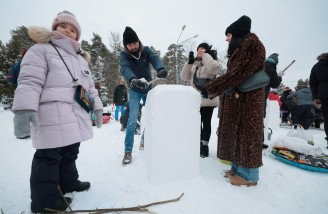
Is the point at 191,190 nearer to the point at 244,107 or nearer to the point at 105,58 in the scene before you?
the point at 244,107

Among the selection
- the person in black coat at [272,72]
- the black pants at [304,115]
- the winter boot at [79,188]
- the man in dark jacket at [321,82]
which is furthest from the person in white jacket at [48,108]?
the black pants at [304,115]

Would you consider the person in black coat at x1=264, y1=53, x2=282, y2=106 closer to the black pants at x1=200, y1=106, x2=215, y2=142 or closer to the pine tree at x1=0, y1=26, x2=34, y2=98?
the black pants at x1=200, y1=106, x2=215, y2=142

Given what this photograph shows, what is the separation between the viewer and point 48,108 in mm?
1449

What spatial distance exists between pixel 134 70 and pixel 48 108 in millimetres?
1554

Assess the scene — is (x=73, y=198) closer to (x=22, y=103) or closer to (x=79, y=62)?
(x=22, y=103)

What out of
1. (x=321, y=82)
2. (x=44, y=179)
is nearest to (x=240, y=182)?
(x=44, y=179)

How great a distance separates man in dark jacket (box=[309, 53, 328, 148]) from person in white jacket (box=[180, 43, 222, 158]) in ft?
8.77

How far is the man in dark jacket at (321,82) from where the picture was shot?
372 centimetres

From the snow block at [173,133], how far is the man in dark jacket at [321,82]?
346 centimetres

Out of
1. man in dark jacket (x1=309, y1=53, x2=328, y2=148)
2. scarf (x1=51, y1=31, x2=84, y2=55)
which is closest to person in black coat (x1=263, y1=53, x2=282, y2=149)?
man in dark jacket (x1=309, y1=53, x2=328, y2=148)

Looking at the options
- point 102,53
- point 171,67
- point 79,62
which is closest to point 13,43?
point 102,53

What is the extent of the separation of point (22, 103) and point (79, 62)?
0.72 metres

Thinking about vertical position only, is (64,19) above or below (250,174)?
above

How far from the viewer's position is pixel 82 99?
1.65 metres
